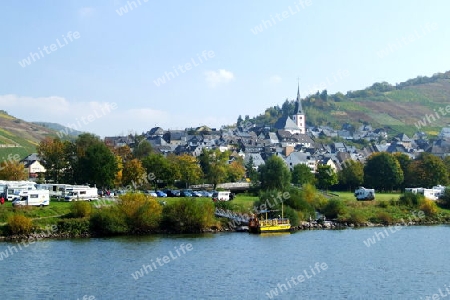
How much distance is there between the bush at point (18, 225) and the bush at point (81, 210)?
4374 millimetres

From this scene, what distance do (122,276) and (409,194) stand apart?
129 feet

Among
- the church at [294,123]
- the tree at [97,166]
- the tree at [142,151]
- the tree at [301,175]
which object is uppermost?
the church at [294,123]

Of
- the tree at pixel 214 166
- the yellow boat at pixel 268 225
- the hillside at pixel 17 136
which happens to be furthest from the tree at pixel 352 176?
the hillside at pixel 17 136

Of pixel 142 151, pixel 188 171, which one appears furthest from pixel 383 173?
pixel 142 151

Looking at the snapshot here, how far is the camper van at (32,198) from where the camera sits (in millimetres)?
47178

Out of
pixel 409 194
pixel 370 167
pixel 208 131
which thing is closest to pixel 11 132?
pixel 208 131

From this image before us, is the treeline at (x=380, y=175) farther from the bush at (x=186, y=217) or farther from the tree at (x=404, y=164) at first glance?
the bush at (x=186, y=217)

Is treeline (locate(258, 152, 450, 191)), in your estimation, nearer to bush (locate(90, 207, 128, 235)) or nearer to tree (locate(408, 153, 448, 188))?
tree (locate(408, 153, 448, 188))

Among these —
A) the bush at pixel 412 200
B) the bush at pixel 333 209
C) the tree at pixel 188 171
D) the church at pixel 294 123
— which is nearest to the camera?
the bush at pixel 333 209

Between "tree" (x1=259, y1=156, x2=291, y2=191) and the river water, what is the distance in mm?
18013

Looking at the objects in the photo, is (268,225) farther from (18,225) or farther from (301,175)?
(301,175)

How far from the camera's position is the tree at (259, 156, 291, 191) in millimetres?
64250

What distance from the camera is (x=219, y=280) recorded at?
3091cm

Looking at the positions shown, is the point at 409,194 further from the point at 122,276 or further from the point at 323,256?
the point at 122,276
